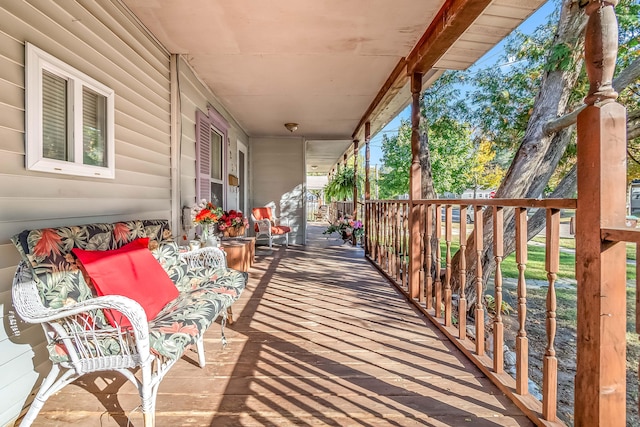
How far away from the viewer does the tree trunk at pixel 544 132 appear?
349 cm

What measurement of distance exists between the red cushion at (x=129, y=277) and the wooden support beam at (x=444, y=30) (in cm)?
257

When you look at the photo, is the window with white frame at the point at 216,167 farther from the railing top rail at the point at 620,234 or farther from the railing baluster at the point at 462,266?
the railing top rail at the point at 620,234

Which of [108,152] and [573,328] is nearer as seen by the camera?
[108,152]

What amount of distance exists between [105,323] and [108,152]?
1.26 meters

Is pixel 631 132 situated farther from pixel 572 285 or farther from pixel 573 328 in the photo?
pixel 572 285

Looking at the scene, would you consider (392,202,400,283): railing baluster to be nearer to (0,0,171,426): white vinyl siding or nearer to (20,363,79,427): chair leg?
(0,0,171,426): white vinyl siding

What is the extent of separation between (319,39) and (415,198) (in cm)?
169

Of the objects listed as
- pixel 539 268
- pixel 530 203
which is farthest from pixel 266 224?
pixel 539 268

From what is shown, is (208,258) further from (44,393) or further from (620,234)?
(620,234)

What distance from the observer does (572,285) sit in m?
5.93

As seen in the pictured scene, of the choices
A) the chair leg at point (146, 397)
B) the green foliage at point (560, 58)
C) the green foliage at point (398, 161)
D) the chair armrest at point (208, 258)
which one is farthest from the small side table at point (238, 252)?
the green foliage at point (398, 161)

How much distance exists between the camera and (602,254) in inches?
45.9

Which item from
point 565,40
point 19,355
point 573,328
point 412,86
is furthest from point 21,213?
point 573,328

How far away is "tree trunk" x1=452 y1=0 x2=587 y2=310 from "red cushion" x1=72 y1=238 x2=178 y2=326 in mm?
2925
